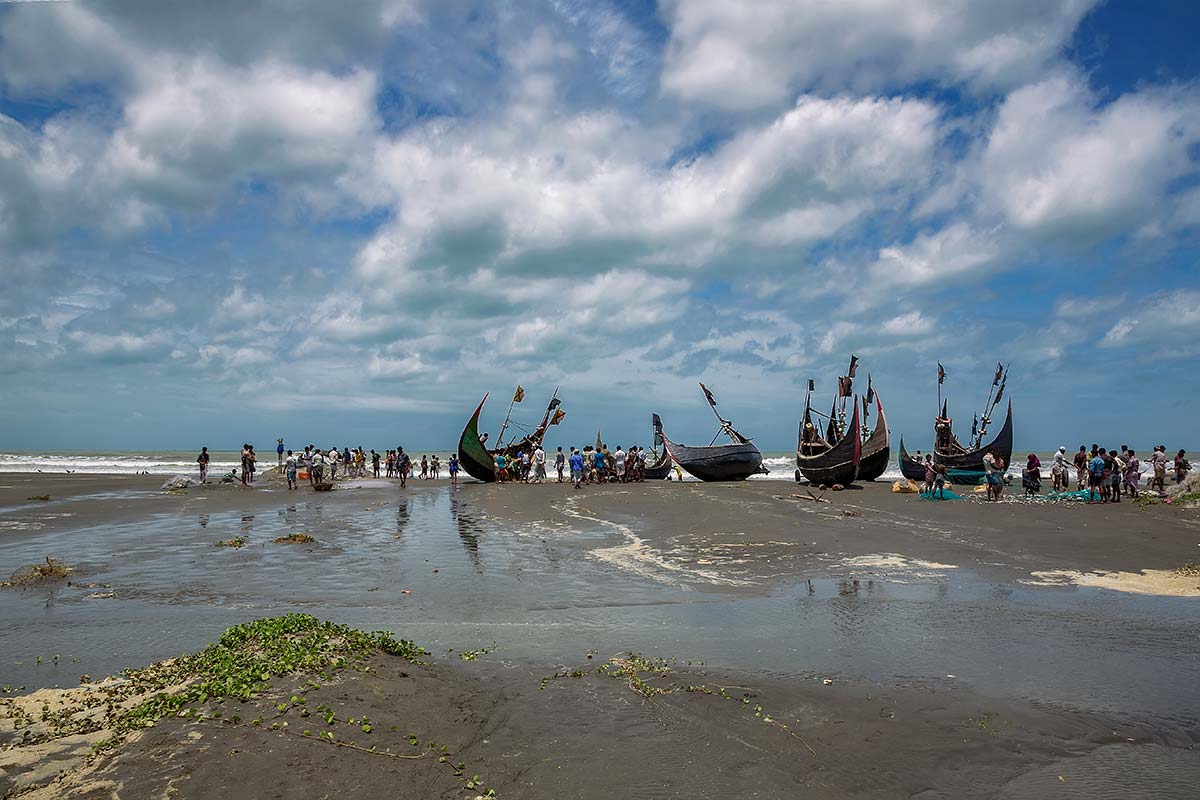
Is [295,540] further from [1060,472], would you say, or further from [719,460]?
[1060,472]

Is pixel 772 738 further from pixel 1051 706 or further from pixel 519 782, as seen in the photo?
pixel 1051 706

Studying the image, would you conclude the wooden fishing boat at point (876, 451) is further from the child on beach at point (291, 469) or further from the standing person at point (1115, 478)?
the child on beach at point (291, 469)

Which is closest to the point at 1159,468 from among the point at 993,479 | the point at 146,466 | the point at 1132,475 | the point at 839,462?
the point at 1132,475

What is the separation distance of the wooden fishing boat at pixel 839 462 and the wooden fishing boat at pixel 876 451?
1594 millimetres

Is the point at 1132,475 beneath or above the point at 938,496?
above

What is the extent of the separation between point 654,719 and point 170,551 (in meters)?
13.3

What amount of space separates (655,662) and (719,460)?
32.5 m

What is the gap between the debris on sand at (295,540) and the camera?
52.7 ft

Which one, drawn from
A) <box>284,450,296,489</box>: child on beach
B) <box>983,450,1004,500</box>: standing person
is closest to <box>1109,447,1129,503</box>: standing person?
<box>983,450,1004,500</box>: standing person

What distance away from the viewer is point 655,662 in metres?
7.32

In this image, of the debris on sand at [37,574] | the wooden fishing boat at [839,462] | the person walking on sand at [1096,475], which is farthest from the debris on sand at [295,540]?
the person walking on sand at [1096,475]

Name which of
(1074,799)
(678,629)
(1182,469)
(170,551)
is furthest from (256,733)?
(1182,469)

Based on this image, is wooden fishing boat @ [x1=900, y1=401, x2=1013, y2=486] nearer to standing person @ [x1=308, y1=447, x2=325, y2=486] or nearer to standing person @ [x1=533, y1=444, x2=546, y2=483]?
standing person @ [x1=533, y1=444, x2=546, y2=483]

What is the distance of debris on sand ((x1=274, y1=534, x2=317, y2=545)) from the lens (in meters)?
16.1
